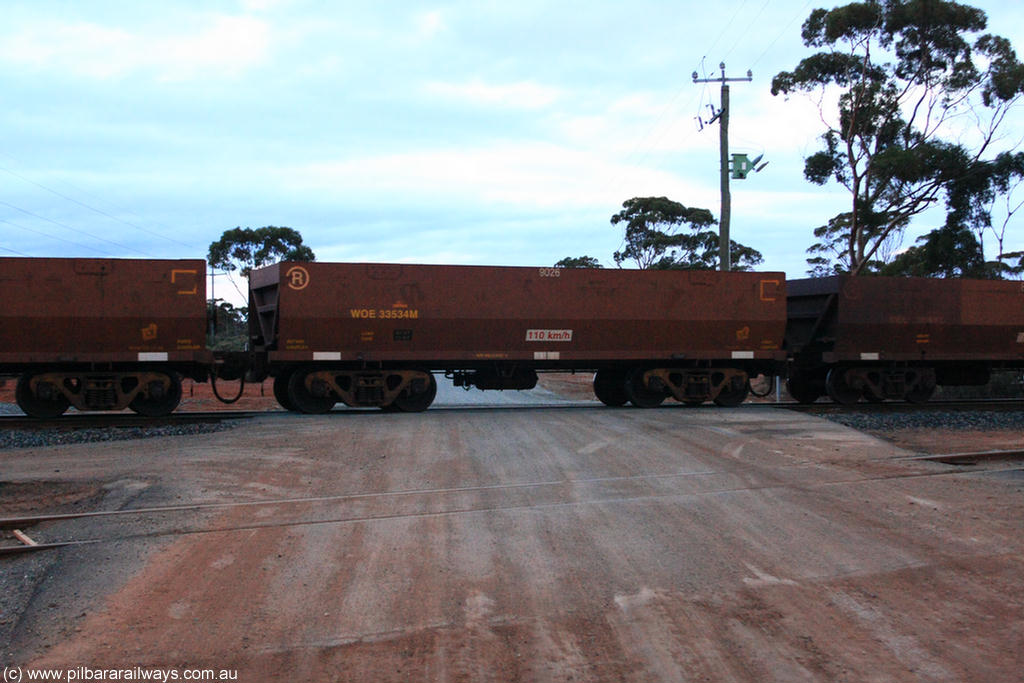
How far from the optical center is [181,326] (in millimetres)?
14258

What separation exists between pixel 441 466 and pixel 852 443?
598 centimetres

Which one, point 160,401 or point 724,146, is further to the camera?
point 724,146

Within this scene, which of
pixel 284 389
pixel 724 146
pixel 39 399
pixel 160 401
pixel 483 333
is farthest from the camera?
pixel 724 146

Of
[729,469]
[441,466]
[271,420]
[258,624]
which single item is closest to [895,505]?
[729,469]

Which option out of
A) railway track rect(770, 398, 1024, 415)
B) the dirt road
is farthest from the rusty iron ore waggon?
the dirt road

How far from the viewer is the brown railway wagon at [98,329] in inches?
539

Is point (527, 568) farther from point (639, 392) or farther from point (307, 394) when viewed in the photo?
point (639, 392)

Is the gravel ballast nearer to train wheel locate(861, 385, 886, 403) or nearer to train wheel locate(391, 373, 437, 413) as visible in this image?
train wheel locate(861, 385, 886, 403)

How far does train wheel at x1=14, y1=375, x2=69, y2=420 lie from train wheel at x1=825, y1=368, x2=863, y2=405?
51.2ft

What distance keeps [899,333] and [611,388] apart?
6489 millimetres

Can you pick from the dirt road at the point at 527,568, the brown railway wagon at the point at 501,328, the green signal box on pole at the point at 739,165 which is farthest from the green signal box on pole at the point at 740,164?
the dirt road at the point at 527,568

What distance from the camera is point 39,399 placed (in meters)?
14.1

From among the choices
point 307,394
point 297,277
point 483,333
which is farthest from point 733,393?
point 297,277

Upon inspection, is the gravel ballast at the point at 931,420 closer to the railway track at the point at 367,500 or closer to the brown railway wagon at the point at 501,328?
the brown railway wagon at the point at 501,328
